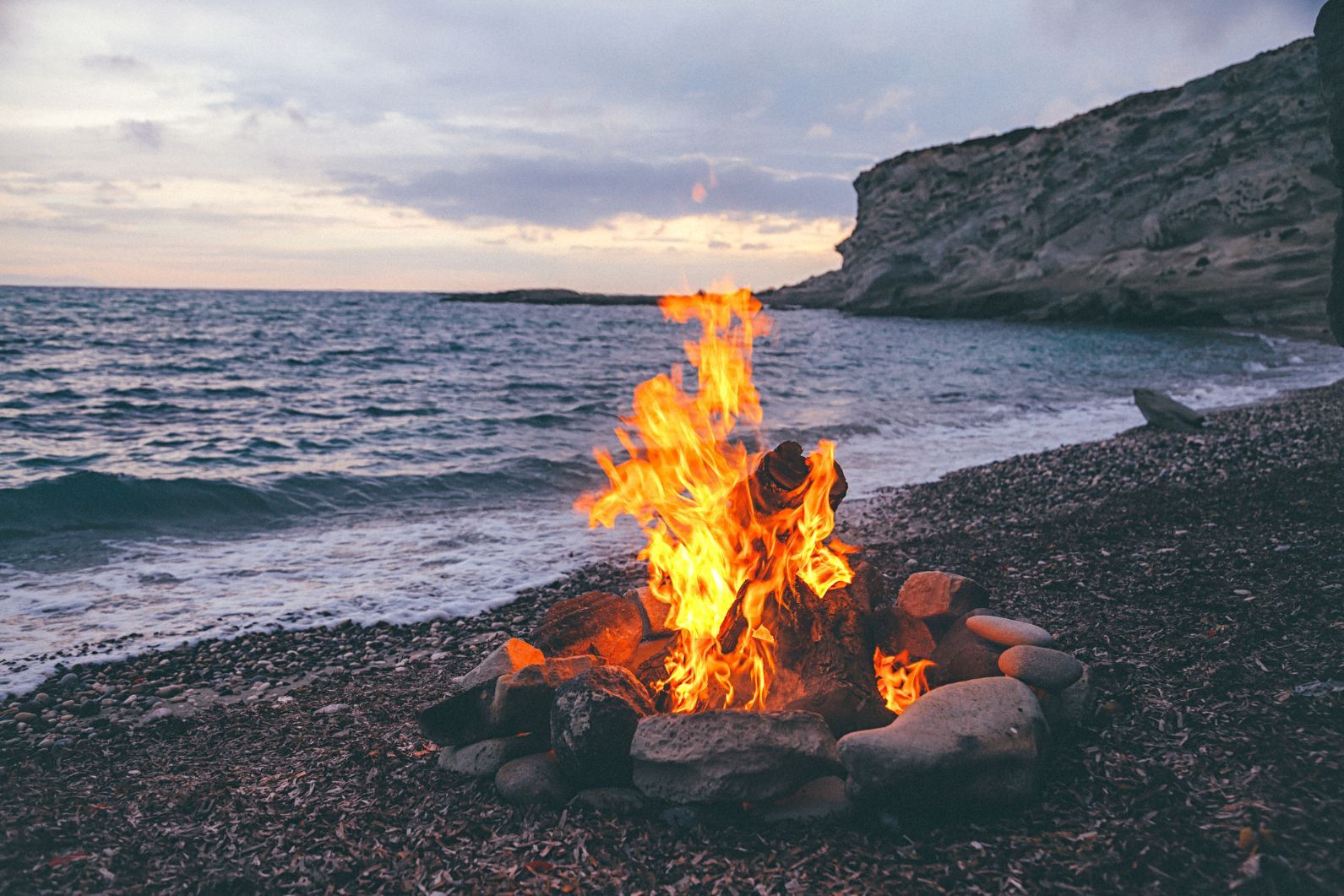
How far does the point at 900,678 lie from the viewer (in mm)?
5703

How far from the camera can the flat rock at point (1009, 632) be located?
545cm

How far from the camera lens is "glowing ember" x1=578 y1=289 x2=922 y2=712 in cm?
565

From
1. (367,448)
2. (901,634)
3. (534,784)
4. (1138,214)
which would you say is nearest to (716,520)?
(901,634)

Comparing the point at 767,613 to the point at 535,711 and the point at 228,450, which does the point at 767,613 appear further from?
the point at 228,450

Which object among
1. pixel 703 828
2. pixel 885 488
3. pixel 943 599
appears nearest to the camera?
pixel 703 828

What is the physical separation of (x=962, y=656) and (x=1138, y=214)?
246 ft

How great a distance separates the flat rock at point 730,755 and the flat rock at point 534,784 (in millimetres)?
539

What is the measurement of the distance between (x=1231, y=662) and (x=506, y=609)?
24.2ft

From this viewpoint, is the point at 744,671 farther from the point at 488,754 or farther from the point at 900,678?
the point at 488,754

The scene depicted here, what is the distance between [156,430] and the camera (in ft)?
69.8

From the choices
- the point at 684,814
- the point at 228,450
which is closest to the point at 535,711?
the point at 684,814

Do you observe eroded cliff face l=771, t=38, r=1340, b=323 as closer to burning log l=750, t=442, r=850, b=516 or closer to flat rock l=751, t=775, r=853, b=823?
burning log l=750, t=442, r=850, b=516

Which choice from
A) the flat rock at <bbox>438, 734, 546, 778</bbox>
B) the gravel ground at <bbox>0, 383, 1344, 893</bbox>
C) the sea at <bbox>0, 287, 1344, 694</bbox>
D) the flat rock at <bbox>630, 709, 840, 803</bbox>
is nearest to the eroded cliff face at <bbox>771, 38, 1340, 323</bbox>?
the sea at <bbox>0, 287, 1344, 694</bbox>

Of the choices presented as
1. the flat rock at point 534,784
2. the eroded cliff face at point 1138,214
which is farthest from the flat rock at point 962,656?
the eroded cliff face at point 1138,214
